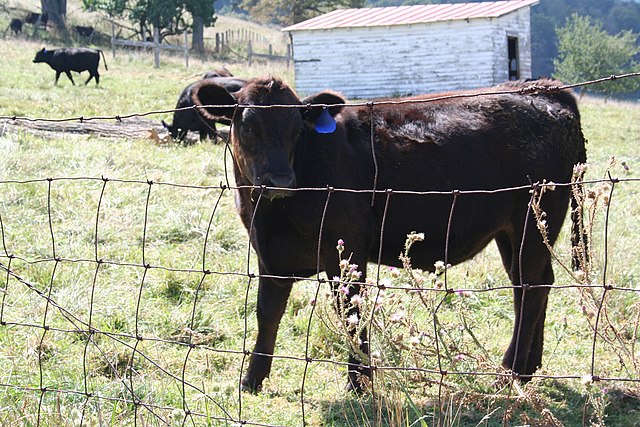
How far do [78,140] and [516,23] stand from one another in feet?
77.4

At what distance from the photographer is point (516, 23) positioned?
30.7 meters

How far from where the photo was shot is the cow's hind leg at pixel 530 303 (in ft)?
15.6

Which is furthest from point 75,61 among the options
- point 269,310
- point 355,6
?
point 355,6

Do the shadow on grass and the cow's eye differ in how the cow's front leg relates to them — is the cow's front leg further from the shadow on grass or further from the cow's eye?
the cow's eye

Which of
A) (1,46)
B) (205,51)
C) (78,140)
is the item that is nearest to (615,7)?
(205,51)

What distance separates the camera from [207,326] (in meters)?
5.32

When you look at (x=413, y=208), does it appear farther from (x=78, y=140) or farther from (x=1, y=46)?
(x=1, y=46)

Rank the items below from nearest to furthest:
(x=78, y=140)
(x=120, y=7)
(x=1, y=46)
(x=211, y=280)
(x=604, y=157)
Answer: (x=211, y=280)
(x=78, y=140)
(x=604, y=157)
(x=1, y=46)
(x=120, y=7)

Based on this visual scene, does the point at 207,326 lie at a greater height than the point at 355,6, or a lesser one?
lesser

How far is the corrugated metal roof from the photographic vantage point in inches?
1149

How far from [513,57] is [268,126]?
29.0 metres

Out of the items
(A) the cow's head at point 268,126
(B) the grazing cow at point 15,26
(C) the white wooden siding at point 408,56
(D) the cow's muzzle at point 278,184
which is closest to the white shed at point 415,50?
(C) the white wooden siding at point 408,56

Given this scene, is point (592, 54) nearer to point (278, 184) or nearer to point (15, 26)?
point (15, 26)

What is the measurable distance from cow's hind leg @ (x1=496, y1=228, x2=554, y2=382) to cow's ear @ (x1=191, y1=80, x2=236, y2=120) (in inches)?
84.3
